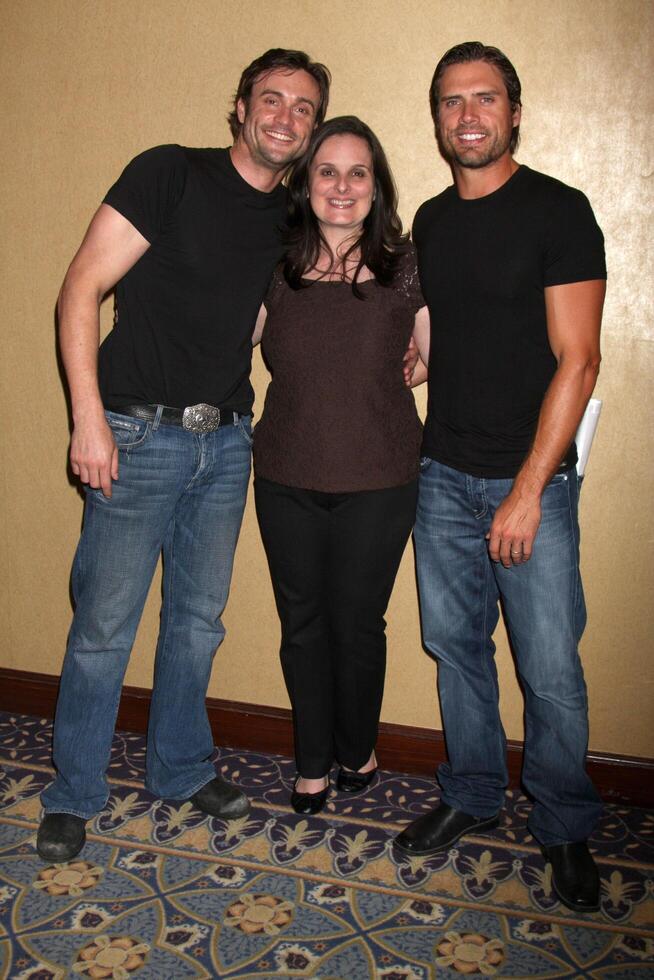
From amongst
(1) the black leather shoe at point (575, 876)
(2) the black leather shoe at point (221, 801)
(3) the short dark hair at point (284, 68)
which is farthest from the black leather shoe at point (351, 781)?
(3) the short dark hair at point (284, 68)

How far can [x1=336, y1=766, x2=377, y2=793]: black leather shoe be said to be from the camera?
237cm

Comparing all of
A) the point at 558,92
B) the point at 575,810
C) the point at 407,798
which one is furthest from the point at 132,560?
the point at 558,92

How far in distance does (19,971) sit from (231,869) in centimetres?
51

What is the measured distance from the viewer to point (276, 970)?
5.71 feet

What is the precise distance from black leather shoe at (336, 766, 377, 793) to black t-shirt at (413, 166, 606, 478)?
3.11 feet

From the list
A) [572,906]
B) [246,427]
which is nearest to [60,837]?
[246,427]

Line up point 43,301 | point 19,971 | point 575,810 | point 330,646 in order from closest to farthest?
point 19,971
point 575,810
point 330,646
point 43,301

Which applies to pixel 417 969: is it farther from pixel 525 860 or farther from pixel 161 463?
pixel 161 463

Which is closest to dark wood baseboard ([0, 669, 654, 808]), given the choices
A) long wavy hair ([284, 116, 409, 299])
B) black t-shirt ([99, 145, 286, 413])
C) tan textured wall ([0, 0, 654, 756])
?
tan textured wall ([0, 0, 654, 756])

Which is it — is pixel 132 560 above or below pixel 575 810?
above

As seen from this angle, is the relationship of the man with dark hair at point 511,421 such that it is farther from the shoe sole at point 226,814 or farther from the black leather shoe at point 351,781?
the shoe sole at point 226,814

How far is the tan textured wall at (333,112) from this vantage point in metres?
2.13

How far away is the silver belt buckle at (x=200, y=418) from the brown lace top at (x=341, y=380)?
16cm

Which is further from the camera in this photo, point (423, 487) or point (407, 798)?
point (407, 798)
